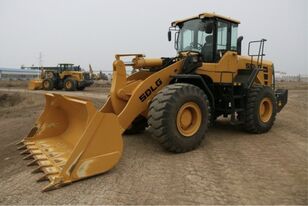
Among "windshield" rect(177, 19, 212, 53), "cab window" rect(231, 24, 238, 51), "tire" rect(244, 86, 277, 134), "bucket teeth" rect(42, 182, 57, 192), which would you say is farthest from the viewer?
"cab window" rect(231, 24, 238, 51)

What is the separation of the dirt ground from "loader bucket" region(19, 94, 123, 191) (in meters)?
0.15

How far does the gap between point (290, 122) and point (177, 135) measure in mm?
5638

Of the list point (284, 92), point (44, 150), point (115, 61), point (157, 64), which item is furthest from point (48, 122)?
point (284, 92)

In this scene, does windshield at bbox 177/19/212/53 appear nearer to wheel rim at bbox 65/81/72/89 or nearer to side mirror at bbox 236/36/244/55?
side mirror at bbox 236/36/244/55

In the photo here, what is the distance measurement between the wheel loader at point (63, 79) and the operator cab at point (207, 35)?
20.7m

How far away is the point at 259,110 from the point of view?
8008 mm

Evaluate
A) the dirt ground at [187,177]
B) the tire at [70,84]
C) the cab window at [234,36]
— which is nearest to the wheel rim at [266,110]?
the dirt ground at [187,177]

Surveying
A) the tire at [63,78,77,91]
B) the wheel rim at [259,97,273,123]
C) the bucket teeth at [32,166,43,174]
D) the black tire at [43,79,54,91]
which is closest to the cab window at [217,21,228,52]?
the wheel rim at [259,97,273,123]

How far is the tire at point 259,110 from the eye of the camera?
25.6 ft

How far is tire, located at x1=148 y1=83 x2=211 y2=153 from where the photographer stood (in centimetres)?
560

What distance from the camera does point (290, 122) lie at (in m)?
10.0

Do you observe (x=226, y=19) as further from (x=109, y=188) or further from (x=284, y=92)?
(x=109, y=188)

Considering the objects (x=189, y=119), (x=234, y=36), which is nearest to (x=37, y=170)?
(x=189, y=119)

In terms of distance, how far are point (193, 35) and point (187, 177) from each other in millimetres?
3942
